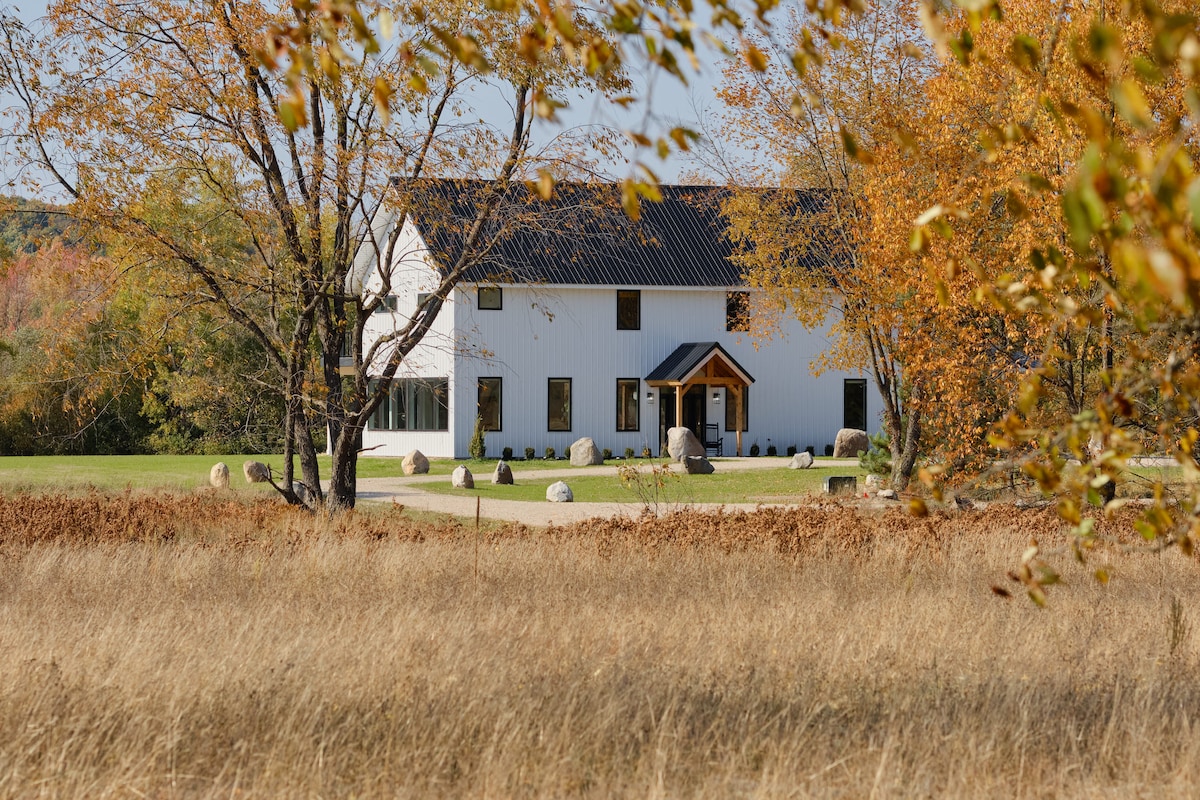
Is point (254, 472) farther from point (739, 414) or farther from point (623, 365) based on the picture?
point (739, 414)

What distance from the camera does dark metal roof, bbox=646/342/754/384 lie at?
37.5 meters

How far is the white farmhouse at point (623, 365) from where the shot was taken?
37438 mm

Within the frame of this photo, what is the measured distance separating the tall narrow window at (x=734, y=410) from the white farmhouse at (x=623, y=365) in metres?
0.03

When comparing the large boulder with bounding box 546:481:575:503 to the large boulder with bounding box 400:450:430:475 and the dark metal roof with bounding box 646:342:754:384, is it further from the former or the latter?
the dark metal roof with bounding box 646:342:754:384

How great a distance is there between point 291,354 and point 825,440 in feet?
88.2

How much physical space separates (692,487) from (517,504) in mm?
4510

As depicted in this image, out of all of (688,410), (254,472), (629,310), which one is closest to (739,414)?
(688,410)

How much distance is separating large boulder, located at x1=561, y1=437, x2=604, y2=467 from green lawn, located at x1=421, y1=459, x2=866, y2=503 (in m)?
2.25

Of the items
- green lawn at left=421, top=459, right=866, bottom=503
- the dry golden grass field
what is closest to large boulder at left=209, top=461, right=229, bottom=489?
green lawn at left=421, top=459, right=866, bottom=503

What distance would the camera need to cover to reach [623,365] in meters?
38.8

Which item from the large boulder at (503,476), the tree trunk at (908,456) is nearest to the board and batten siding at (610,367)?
the large boulder at (503,476)

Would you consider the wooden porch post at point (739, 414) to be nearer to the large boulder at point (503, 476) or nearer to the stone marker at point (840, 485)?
the large boulder at point (503, 476)

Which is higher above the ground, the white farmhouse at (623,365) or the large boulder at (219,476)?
the white farmhouse at (623,365)

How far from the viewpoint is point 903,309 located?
18.1 m
